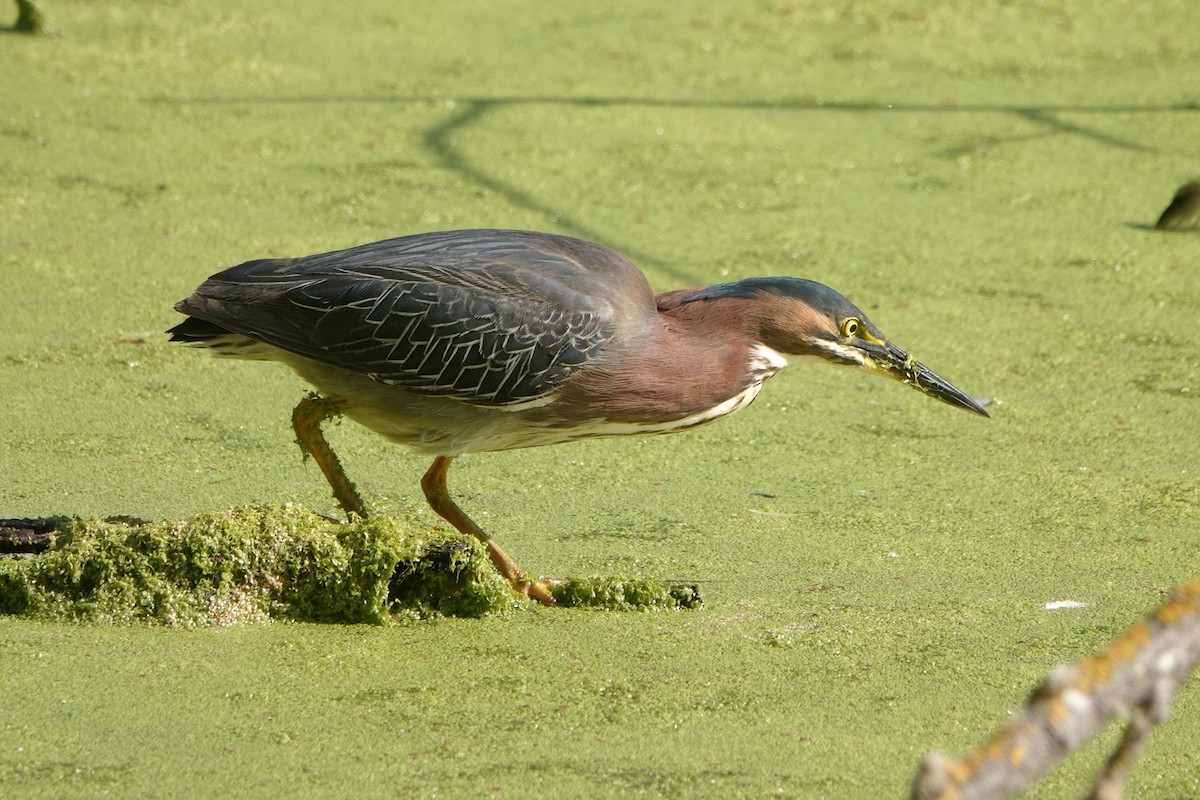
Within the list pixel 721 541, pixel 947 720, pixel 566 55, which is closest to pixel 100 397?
pixel 721 541

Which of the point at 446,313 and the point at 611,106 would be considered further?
the point at 611,106

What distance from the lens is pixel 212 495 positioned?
336cm

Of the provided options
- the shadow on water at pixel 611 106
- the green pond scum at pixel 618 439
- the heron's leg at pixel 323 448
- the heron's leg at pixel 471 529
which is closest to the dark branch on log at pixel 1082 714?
the green pond scum at pixel 618 439

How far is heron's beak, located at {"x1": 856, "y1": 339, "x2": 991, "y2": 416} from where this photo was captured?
314 cm

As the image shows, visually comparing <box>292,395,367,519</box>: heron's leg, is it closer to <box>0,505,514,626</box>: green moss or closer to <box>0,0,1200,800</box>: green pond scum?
<box>0,0,1200,800</box>: green pond scum

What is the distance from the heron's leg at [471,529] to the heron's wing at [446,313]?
26 cm

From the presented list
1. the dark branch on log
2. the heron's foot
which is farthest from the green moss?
the dark branch on log

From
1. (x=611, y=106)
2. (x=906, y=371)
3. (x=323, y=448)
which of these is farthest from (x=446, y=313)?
(x=611, y=106)

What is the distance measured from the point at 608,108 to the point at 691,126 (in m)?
0.36

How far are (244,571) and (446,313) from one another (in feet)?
2.27

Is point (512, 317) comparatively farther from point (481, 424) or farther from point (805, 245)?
point (805, 245)

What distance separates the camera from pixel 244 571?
2719 mm

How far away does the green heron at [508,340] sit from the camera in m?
2.98

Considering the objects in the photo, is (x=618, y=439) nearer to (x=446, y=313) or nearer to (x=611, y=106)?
(x=446, y=313)
